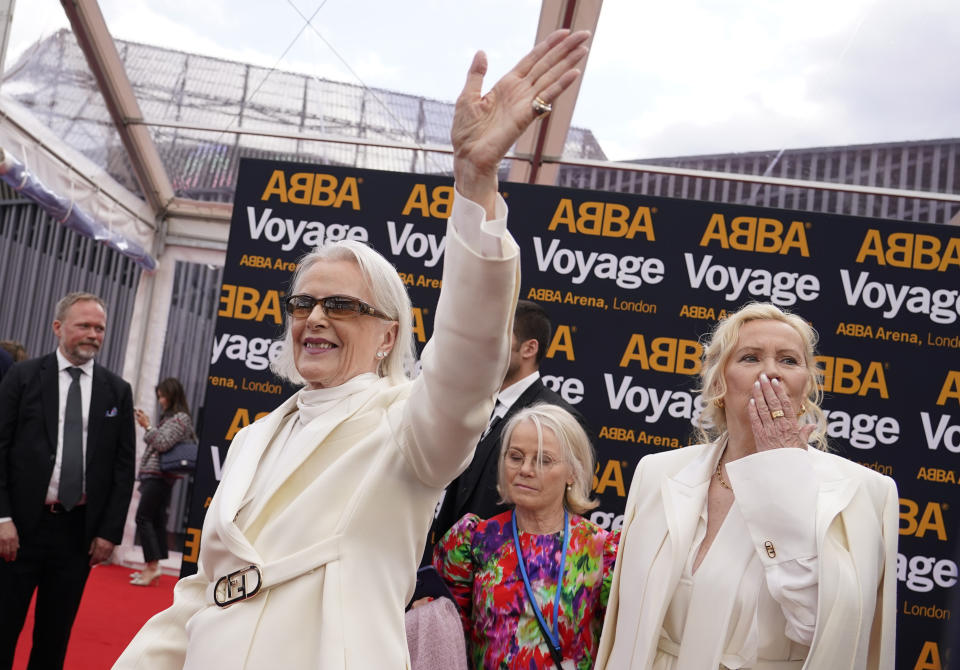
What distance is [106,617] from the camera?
6168 millimetres

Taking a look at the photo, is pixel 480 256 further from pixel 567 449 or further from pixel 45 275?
pixel 45 275

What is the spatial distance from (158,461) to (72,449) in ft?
10.8

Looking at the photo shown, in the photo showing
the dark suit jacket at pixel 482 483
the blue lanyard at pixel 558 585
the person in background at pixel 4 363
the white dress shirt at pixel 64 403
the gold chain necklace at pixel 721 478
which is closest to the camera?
the gold chain necklace at pixel 721 478

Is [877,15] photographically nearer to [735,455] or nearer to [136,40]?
[735,455]

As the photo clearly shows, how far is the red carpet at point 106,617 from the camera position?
519cm

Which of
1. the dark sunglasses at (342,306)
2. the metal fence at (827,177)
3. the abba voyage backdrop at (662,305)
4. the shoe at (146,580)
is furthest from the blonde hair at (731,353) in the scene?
the shoe at (146,580)

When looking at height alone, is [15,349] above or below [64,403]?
above

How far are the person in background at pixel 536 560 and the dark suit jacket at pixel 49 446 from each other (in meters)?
2.11

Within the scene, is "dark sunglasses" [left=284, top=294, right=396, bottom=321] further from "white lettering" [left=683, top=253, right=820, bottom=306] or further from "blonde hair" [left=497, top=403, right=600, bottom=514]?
"white lettering" [left=683, top=253, right=820, bottom=306]

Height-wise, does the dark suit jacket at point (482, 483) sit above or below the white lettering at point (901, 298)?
below

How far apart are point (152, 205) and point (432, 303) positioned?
337 cm

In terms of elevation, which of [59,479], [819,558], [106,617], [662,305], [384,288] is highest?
[662,305]

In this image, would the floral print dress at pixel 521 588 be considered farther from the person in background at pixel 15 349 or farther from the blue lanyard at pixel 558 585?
the person in background at pixel 15 349

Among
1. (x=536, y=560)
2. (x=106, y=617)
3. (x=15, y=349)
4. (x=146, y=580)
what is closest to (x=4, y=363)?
(x=15, y=349)
